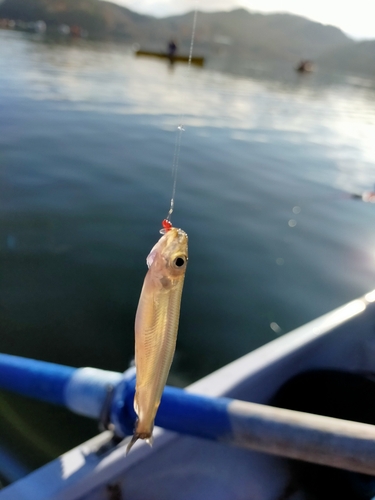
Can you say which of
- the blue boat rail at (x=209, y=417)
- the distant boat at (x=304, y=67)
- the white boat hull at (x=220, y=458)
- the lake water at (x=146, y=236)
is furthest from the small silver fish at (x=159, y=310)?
the distant boat at (x=304, y=67)

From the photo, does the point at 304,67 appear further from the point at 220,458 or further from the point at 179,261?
the point at 179,261

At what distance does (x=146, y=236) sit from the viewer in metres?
7.26

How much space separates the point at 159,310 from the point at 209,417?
4.65 feet

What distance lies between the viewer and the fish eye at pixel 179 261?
1.35 meters

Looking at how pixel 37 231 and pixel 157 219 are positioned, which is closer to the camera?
pixel 37 231

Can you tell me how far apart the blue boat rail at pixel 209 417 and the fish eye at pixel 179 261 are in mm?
1453

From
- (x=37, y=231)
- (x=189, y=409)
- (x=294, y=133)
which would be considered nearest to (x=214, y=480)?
(x=189, y=409)

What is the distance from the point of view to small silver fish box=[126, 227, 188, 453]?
1.31 metres

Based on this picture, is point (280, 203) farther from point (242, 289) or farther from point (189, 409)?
point (189, 409)

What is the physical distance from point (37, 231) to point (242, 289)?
3716mm

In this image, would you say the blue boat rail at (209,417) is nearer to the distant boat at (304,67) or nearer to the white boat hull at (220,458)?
the white boat hull at (220,458)

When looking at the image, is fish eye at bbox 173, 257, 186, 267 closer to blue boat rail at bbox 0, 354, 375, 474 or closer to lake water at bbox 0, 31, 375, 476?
blue boat rail at bbox 0, 354, 375, 474

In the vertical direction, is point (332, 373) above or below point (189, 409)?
below

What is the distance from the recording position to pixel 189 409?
8.28 feet
